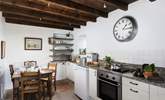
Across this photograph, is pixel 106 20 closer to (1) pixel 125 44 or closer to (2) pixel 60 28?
(1) pixel 125 44

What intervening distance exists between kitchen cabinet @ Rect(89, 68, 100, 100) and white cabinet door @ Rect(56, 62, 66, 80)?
2774 mm

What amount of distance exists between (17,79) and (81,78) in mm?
1729

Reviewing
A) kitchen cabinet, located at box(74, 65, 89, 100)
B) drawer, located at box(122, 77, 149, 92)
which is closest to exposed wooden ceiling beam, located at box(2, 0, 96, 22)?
kitchen cabinet, located at box(74, 65, 89, 100)

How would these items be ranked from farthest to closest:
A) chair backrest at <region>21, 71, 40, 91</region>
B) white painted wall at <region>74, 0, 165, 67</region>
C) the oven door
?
chair backrest at <region>21, 71, 40, 91</region>
the oven door
white painted wall at <region>74, 0, 165, 67</region>

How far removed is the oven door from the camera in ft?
8.63

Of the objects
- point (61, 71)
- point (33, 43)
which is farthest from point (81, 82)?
point (33, 43)

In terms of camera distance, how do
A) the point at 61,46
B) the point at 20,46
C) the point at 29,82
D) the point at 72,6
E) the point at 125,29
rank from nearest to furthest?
the point at 72,6 < the point at 125,29 < the point at 29,82 < the point at 20,46 < the point at 61,46

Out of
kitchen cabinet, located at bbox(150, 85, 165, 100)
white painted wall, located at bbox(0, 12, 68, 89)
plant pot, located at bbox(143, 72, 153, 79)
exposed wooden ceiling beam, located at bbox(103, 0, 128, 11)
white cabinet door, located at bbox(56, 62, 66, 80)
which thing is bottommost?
white cabinet door, located at bbox(56, 62, 66, 80)

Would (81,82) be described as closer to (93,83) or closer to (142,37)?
(93,83)

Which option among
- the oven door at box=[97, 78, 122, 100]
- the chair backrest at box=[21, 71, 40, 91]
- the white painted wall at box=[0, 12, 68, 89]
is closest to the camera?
the oven door at box=[97, 78, 122, 100]

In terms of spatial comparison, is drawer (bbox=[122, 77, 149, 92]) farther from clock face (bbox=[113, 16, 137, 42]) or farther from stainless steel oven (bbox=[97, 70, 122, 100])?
clock face (bbox=[113, 16, 137, 42])

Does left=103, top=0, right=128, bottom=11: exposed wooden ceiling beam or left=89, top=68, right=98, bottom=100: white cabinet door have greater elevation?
left=103, top=0, right=128, bottom=11: exposed wooden ceiling beam

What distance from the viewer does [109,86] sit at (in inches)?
113

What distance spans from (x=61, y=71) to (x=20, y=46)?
210cm
